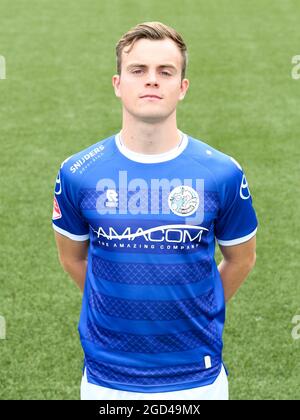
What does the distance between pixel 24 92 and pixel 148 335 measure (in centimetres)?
963

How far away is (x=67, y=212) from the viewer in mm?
3322

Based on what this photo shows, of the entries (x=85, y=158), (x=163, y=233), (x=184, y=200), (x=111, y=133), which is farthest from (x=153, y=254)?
(x=111, y=133)

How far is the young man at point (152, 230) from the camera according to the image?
9.85 feet

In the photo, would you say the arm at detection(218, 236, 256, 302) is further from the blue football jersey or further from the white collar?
the white collar

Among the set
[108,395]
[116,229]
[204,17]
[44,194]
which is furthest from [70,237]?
[204,17]

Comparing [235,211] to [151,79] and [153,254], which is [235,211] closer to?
[153,254]

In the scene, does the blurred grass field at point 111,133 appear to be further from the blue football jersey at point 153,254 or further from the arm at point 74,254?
the blue football jersey at point 153,254

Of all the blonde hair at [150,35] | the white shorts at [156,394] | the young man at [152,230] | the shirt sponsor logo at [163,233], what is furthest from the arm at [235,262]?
the blonde hair at [150,35]

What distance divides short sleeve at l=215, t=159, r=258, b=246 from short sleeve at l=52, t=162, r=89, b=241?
664mm

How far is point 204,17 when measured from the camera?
1772cm

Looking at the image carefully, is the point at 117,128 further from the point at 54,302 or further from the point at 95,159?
the point at 95,159

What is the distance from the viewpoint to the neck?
299 centimetres

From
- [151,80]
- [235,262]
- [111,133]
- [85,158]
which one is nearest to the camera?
[151,80]

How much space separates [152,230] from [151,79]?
66cm
